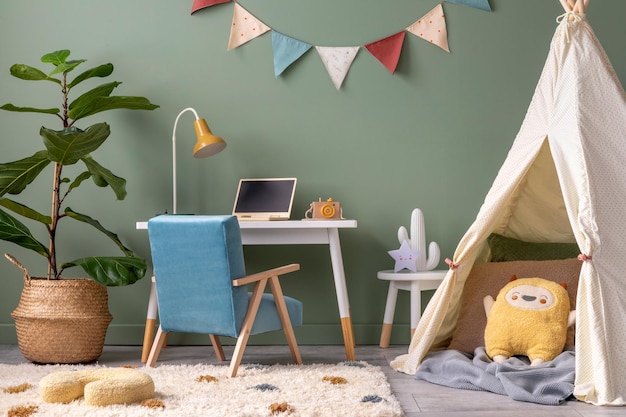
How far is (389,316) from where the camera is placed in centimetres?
387

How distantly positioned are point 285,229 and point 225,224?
0.59 metres

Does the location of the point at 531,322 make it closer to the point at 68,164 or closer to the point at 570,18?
the point at 570,18

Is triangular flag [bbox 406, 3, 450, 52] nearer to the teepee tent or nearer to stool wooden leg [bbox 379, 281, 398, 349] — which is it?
the teepee tent

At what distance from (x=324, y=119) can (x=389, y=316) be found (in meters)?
1.08

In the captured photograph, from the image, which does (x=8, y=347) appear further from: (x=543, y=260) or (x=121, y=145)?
(x=543, y=260)

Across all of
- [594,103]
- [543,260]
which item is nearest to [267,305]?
[543,260]

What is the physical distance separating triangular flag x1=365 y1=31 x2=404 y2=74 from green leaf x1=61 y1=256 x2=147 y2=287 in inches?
63.5

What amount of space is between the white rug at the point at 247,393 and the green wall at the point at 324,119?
84cm

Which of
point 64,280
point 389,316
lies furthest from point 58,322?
point 389,316

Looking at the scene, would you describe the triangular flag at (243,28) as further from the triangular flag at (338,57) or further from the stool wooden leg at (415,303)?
the stool wooden leg at (415,303)

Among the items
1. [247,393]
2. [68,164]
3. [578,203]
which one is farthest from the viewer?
[68,164]

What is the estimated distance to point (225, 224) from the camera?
302 cm

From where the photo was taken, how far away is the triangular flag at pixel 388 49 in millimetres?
4008

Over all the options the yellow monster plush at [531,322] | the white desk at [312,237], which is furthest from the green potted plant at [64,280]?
the yellow monster plush at [531,322]
